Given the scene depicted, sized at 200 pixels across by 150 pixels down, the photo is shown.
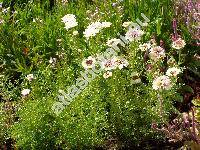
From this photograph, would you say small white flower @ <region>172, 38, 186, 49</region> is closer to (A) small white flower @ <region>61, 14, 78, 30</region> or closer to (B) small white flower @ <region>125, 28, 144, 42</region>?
(B) small white flower @ <region>125, 28, 144, 42</region>

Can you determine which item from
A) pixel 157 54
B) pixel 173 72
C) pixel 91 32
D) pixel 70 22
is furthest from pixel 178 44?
pixel 70 22

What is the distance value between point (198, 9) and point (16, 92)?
161 cm

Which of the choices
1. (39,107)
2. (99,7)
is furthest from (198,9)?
(39,107)

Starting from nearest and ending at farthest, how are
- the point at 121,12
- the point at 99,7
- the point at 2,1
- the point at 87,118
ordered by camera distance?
the point at 87,118 → the point at 121,12 → the point at 99,7 → the point at 2,1

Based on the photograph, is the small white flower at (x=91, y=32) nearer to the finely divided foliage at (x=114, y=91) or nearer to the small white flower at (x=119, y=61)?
the finely divided foliage at (x=114, y=91)

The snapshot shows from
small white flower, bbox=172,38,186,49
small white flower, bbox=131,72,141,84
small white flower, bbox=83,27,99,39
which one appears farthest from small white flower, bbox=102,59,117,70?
small white flower, bbox=172,38,186,49

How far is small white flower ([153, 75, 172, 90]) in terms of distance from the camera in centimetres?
292

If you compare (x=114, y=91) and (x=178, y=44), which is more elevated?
(x=178, y=44)

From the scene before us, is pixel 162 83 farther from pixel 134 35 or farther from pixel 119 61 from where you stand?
pixel 134 35

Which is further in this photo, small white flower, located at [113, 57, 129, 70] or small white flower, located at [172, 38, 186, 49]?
small white flower, located at [172, 38, 186, 49]

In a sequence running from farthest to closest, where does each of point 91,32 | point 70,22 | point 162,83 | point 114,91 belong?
point 70,22
point 91,32
point 114,91
point 162,83

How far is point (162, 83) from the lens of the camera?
2934 millimetres

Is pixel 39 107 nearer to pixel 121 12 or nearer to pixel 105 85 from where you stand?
pixel 105 85

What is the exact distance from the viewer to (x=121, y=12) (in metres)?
4.05
